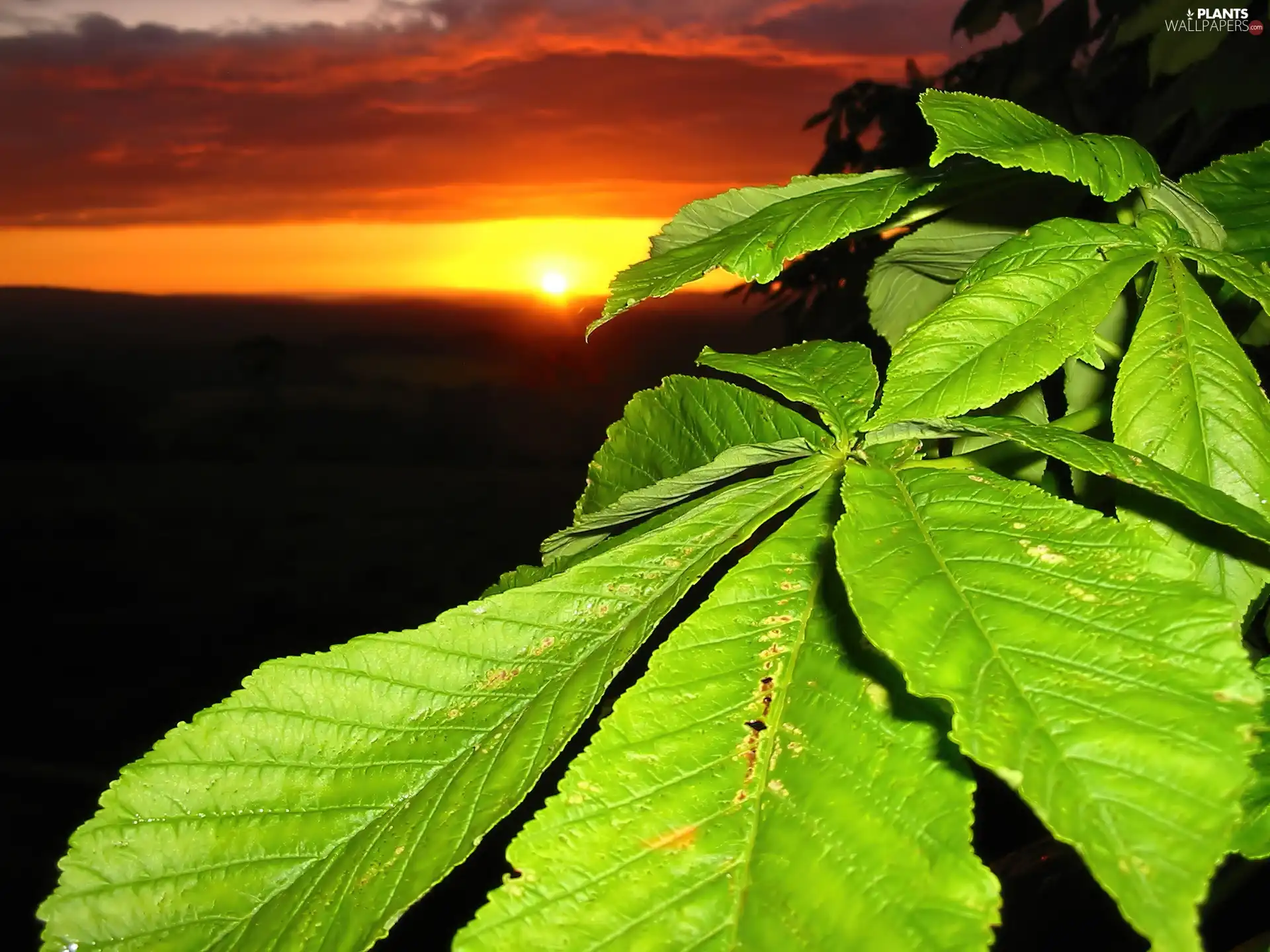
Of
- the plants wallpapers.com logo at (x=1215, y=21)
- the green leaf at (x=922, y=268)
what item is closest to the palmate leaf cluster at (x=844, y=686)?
the green leaf at (x=922, y=268)

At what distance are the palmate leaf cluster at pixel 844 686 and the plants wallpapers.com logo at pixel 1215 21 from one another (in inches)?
36.3

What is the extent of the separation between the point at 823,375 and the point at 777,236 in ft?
0.28

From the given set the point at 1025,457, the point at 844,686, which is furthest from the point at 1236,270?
the point at 844,686

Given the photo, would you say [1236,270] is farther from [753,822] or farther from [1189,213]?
[753,822]

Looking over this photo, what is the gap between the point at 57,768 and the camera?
3285 millimetres

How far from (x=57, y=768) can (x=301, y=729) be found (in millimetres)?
3514

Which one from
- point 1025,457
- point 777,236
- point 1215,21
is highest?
point 1215,21

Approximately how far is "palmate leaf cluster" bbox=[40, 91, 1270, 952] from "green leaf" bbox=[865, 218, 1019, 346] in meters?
0.14

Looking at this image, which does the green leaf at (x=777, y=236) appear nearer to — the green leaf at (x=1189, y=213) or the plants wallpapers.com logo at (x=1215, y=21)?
the green leaf at (x=1189, y=213)

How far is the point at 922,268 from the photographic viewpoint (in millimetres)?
803

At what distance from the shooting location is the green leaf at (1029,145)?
0.44 meters

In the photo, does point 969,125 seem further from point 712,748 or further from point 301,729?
point 301,729

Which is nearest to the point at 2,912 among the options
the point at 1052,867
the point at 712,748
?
the point at 1052,867

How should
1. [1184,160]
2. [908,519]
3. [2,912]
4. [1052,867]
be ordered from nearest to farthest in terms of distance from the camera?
[908,519] < [1052,867] < [1184,160] < [2,912]
